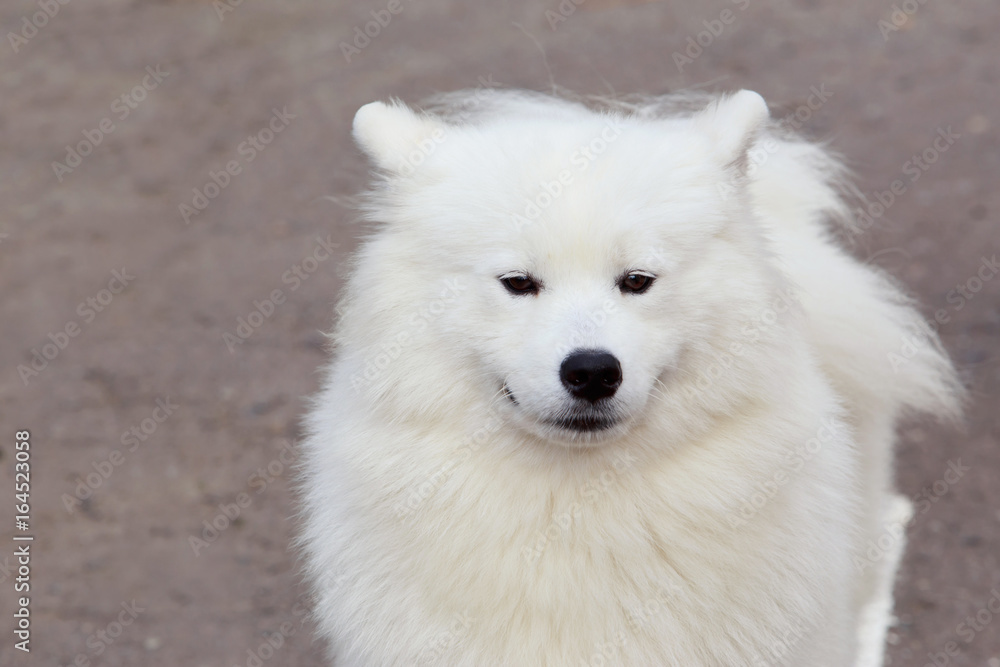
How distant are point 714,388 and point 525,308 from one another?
2.06 ft

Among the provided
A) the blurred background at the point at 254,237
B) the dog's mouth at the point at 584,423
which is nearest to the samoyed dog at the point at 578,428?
the dog's mouth at the point at 584,423

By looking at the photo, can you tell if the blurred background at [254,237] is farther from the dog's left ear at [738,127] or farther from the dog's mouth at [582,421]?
the dog's mouth at [582,421]

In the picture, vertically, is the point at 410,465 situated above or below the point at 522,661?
above

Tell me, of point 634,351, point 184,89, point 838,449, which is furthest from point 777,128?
point 184,89

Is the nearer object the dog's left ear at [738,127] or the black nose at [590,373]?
the black nose at [590,373]

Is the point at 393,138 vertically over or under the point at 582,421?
over

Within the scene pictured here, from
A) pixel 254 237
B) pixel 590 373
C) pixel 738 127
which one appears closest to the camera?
pixel 590 373

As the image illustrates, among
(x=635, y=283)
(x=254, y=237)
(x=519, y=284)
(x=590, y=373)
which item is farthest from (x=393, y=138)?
(x=254, y=237)

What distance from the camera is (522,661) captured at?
3.12m

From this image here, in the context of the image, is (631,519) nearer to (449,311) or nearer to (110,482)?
(449,311)

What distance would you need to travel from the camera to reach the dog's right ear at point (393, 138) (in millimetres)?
3377

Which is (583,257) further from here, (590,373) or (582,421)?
(582,421)

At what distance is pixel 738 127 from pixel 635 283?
672mm

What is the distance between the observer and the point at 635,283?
306 centimetres
